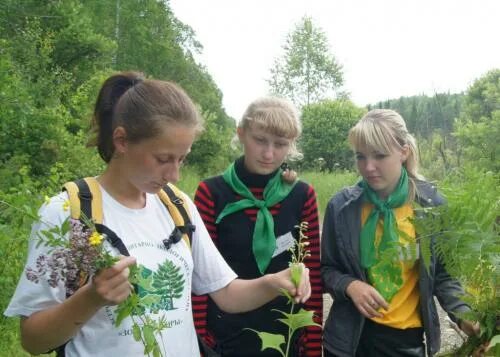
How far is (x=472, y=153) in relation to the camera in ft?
32.0

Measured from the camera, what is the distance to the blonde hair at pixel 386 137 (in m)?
2.67

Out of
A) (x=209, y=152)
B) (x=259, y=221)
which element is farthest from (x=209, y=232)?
(x=209, y=152)

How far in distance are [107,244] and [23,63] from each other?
9.52 metres

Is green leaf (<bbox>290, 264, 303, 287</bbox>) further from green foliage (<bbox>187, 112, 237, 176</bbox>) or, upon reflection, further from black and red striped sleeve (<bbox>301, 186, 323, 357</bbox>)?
green foliage (<bbox>187, 112, 237, 176</bbox>)

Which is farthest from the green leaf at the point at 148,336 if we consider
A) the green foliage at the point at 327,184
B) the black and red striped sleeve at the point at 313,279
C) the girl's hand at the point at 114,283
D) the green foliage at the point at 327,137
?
the green foliage at the point at 327,137

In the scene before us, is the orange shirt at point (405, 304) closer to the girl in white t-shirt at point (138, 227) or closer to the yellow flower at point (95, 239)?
the girl in white t-shirt at point (138, 227)

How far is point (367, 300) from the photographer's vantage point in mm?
2359

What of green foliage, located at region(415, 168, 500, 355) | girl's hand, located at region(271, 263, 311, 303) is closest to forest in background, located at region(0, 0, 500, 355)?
green foliage, located at region(415, 168, 500, 355)

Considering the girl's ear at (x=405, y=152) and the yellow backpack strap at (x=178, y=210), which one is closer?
the yellow backpack strap at (x=178, y=210)

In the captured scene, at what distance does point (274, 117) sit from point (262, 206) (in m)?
0.43

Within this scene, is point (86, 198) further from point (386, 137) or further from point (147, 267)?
point (386, 137)

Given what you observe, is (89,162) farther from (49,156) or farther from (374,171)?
(374,171)

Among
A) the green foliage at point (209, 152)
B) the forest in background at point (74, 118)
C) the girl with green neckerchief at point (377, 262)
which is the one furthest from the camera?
the green foliage at point (209, 152)

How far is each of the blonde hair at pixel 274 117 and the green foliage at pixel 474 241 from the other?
124 cm
